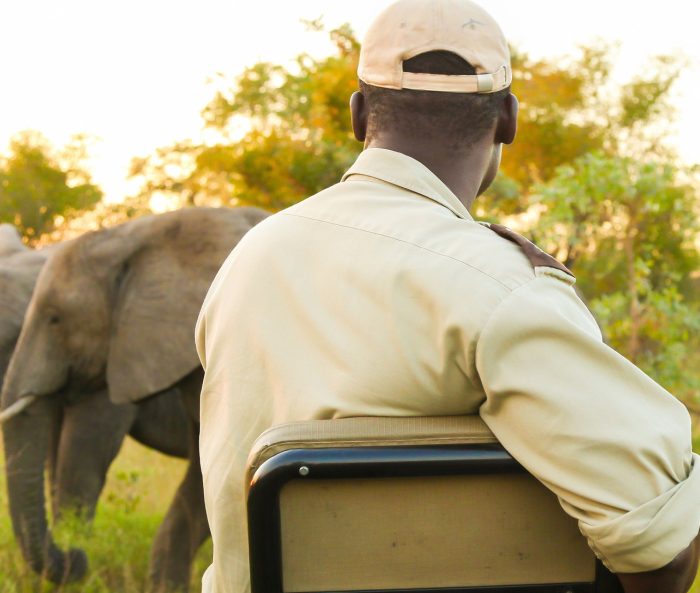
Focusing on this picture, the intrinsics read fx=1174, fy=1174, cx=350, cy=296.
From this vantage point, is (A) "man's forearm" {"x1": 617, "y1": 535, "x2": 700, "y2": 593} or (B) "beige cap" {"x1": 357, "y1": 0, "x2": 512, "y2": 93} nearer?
(A) "man's forearm" {"x1": 617, "y1": 535, "x2": 700, "y2": 593}

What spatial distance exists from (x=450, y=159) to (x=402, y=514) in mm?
438

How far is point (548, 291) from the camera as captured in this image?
1140 millimetres

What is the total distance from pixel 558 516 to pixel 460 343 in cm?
20

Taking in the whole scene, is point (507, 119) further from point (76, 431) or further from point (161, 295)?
point (76, 431)

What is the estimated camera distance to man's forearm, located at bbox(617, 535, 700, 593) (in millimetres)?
1134

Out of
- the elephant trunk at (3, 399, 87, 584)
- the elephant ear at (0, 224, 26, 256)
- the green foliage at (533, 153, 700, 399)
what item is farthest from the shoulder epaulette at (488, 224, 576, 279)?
the elephant ear at (0, 224, 26, 256)

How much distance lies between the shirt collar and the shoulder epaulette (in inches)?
3.8

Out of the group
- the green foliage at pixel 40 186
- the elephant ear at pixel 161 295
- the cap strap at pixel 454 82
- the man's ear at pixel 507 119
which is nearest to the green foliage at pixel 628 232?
the elephant ear at pixel 161 295

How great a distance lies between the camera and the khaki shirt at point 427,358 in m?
1.10

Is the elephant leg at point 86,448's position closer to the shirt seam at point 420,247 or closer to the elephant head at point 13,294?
the elephant head at point 13,294

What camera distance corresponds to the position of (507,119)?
1.40 m

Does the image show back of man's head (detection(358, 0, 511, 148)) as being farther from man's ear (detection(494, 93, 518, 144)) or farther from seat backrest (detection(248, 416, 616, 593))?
seat backrest (detection(248, 416, 616, 593))

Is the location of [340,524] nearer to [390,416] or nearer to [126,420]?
[390,416]

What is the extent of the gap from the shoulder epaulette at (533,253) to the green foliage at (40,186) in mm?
18607
